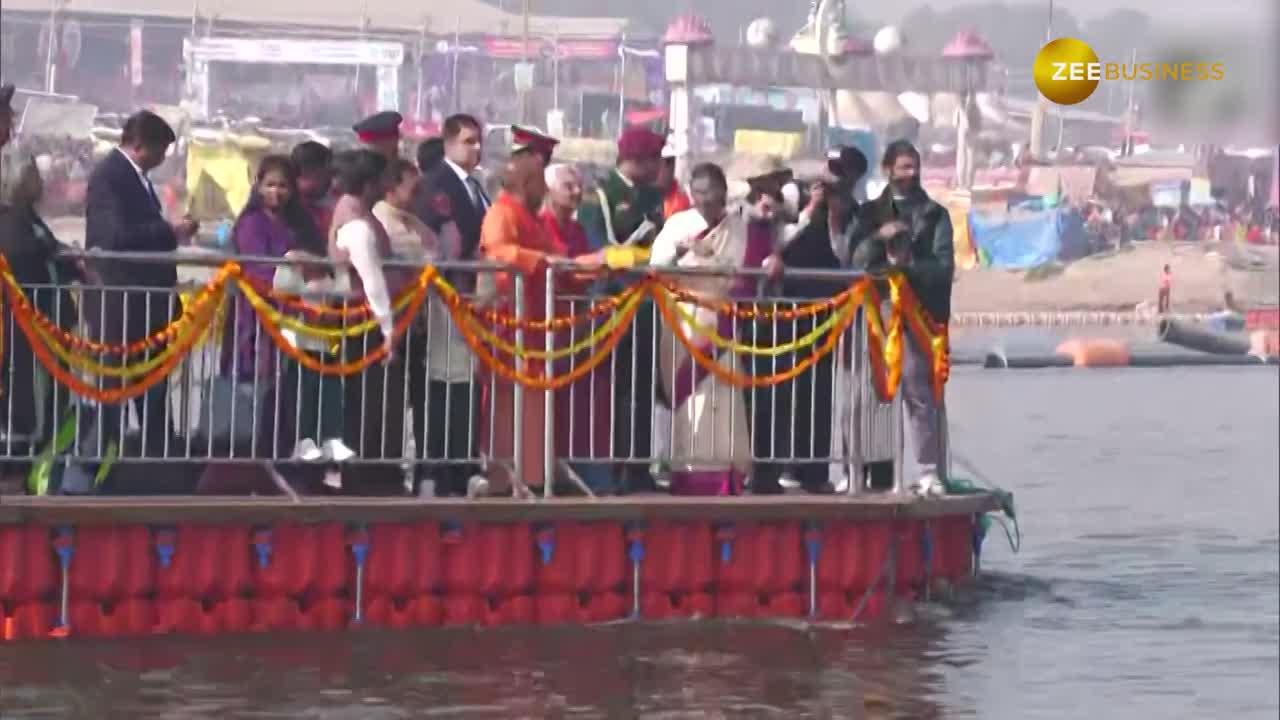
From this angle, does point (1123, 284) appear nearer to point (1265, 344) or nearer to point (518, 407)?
point (1265, 344)

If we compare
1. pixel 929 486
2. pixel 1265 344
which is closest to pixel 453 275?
pixel 929 486

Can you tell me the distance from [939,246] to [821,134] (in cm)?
8152

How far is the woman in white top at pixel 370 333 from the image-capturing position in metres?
15.3

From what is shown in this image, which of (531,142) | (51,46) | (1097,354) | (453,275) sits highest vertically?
(51,46)

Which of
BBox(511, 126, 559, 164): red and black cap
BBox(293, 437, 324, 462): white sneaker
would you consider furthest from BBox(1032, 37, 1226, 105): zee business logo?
BBox(293, 437, 324, 462): white sneaker

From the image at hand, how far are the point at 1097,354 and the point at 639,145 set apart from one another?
173 ft

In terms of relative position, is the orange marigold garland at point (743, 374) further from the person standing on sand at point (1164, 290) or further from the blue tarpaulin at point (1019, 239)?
the blue tarpaulin at point (1019, 239)

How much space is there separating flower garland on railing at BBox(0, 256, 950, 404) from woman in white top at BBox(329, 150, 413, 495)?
2.8 inches

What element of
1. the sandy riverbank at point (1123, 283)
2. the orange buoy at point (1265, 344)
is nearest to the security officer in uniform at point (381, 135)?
the orange buoy at point (1265, 344)

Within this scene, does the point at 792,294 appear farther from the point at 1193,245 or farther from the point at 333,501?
the point at 1193,245

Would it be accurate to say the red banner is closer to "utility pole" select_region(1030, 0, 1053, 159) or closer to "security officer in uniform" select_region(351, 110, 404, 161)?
"utility pole" select_region(1030, 0, 1053, 159)

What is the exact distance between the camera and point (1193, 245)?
9712 centimetres

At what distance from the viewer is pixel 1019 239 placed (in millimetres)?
100375

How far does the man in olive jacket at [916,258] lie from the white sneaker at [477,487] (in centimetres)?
224
